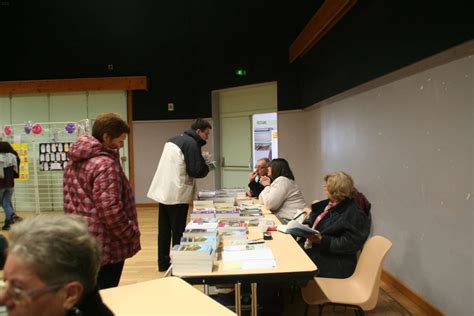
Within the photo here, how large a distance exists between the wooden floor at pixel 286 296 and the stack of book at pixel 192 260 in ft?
4.63

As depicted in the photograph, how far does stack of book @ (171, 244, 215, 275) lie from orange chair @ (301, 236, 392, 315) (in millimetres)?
782

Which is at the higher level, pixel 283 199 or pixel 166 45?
pixel 166 45

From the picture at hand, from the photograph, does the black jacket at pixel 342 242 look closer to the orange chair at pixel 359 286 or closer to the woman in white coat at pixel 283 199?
the orange chair at pixel 359 286

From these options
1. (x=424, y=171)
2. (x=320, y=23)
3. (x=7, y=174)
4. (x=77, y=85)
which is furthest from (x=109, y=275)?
(x=77, y=85)

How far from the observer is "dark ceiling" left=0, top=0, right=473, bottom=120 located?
7848 millimetres

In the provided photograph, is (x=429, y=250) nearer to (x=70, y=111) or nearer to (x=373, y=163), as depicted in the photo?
(x=373, y=163)

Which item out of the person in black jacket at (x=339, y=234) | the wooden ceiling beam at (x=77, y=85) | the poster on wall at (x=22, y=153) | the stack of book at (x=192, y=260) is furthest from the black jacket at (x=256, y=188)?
the poster on wall at (x=22, y=153)

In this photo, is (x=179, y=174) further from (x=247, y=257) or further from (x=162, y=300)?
(x=162, y=300)

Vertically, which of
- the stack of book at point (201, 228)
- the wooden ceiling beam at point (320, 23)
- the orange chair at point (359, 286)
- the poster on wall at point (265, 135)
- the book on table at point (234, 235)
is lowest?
the orange chair at point (359, 286)

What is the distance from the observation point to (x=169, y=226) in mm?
4477

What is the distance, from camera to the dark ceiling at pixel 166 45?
785 centimetres

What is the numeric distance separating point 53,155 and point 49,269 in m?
7.59

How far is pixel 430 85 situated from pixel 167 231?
2.85 meters

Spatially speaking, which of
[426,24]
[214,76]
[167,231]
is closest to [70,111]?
[214,76]
